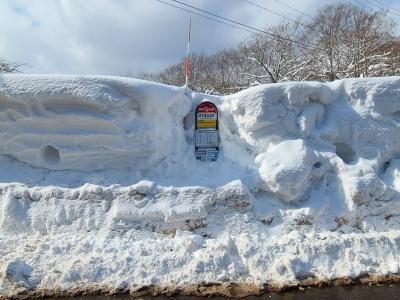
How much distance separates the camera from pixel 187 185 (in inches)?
244

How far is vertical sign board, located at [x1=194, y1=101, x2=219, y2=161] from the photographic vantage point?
21.9 feet

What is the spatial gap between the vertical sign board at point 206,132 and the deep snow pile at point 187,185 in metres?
0.13

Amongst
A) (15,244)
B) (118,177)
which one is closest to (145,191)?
(118,177)

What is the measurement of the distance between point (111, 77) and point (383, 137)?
4213mm

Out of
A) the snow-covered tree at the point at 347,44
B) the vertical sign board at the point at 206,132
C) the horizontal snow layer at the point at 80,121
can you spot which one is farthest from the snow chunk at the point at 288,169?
the snow-covered tree at the point at 347,44

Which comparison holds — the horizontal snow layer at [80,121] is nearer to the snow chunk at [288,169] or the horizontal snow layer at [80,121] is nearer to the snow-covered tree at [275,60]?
the snow chunk at [288,169]

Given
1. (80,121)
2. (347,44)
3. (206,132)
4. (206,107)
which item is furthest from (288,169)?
(347,44)

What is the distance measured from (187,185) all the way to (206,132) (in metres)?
0.99

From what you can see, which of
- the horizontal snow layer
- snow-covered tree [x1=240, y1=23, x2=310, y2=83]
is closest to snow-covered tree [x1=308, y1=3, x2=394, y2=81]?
snow-covered tree [x1=240, y1=23, x2=310, y2=83]

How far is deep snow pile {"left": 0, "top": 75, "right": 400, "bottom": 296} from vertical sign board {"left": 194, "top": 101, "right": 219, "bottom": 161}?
0.13 meters

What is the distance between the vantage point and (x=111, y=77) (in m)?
6.34

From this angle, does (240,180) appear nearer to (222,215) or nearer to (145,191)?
(222,215)

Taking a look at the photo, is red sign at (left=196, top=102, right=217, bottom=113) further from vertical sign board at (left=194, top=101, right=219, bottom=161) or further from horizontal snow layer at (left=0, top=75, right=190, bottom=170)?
horizontal snow layer at (left=0, top=75, right=190, bottom=170)

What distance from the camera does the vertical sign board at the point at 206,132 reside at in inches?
263
